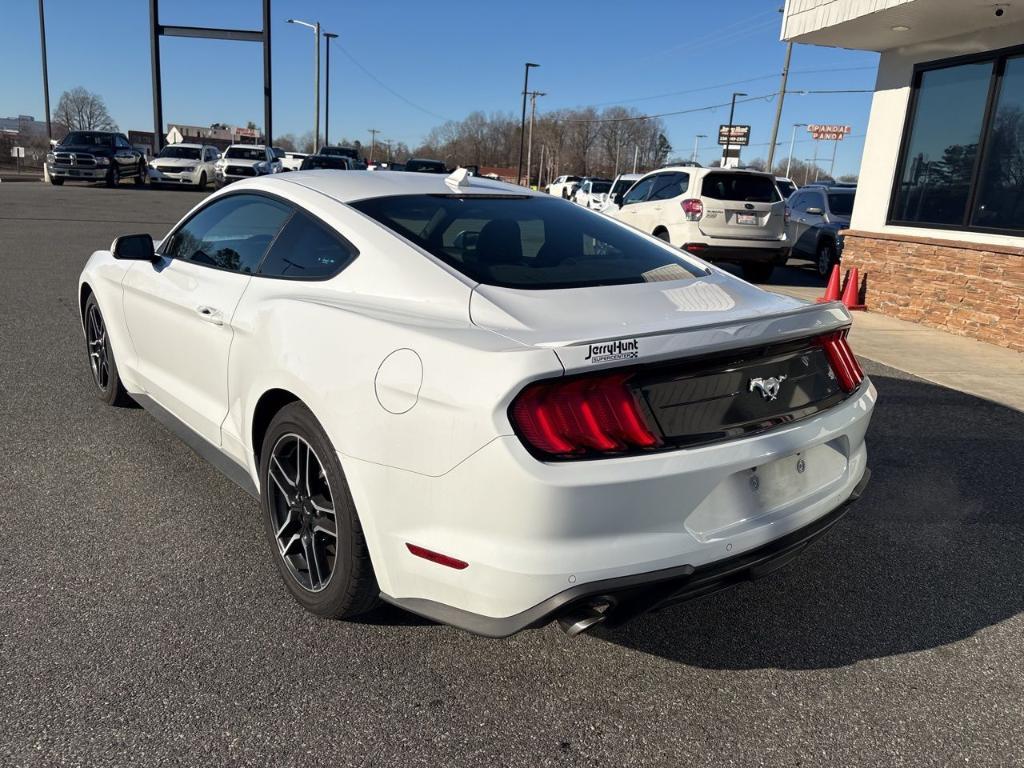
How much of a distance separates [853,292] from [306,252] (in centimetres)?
922

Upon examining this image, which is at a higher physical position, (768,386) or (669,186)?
(669,186)

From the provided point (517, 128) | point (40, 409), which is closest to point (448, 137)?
point (517, 128)

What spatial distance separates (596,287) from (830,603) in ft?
5.01

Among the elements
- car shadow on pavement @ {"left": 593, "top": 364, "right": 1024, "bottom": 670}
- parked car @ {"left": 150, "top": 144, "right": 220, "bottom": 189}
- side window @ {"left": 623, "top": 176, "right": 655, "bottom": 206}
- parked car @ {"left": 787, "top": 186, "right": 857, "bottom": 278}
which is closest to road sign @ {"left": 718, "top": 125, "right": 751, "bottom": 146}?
parked car @ {"left": 150, "top": 144, "right": 220, "bottom": 189}

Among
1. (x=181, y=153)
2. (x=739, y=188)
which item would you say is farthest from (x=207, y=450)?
(x=181, y=153)

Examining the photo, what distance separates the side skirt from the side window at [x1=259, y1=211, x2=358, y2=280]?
0.80 m

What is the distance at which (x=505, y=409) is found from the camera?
2090 millimetres

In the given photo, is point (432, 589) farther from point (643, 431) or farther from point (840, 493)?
point (840, 493)

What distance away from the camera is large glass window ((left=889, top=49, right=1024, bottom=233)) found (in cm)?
861

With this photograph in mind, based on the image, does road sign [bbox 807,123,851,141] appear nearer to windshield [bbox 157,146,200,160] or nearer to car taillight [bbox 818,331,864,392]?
windshield [bbox 157,146,200,160]

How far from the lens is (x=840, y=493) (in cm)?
276

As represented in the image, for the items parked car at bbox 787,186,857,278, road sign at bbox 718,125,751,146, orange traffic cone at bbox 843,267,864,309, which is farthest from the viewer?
road sign at bbox 718,125,751,146

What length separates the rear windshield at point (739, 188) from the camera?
11641 millimetres

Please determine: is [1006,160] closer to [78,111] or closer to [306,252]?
[306,252]
